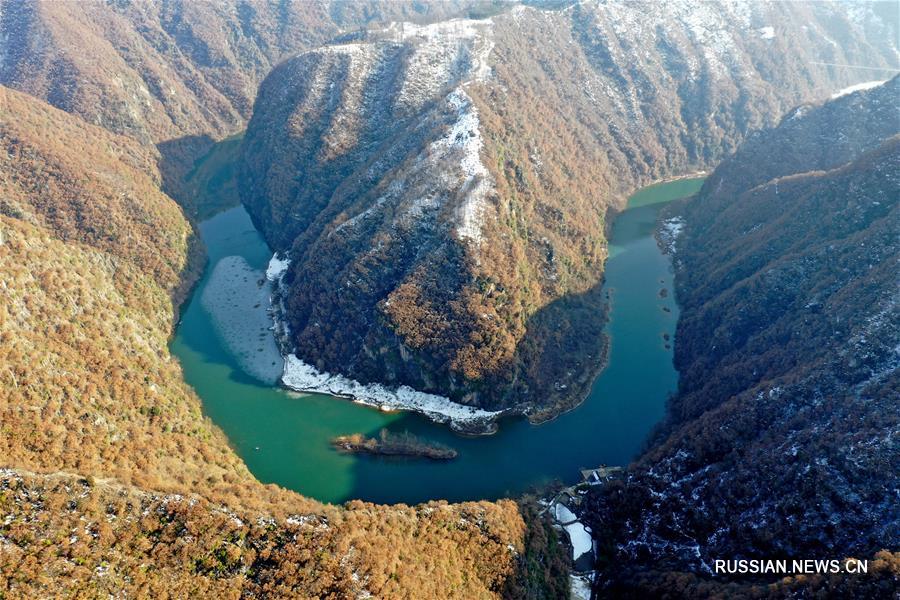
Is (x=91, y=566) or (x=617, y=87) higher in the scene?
(x=617, y=87)

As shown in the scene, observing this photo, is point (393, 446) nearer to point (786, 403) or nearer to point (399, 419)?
point (399, 419)

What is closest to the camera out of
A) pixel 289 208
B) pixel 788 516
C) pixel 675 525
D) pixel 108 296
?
pixel 788 516

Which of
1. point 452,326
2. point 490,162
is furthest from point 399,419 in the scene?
point 490,162

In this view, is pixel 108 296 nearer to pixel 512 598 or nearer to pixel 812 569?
pixel 512 598

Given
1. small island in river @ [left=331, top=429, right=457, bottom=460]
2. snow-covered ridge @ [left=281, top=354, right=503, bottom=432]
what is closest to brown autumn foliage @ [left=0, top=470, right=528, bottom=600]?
small island in river @ [left=331, top=429, right=457, bottom=460]

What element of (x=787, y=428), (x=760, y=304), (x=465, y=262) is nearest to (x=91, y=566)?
(x=465, y=262)

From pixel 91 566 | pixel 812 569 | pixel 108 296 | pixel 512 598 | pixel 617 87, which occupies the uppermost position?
pixel 617 87
